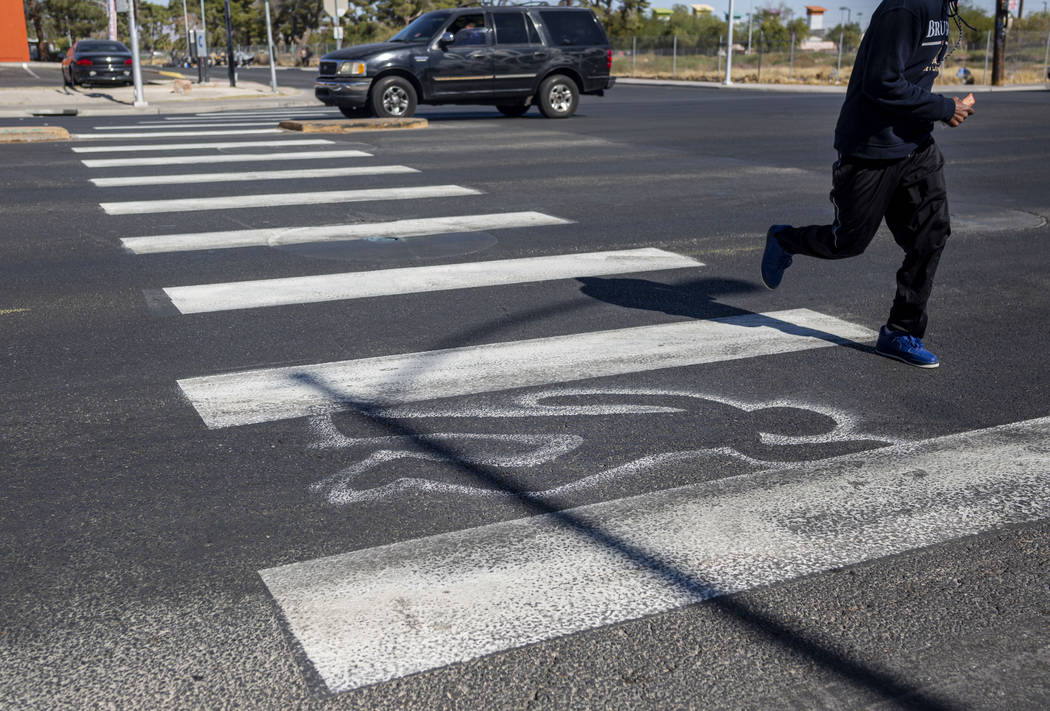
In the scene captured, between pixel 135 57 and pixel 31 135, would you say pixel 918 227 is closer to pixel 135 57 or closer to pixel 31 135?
pixel 31 135

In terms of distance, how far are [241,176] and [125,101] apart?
15445 mm

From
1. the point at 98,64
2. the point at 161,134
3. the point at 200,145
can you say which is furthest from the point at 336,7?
the point at 200,145

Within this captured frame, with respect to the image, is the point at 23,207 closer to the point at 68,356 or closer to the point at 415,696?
the point at 68,356

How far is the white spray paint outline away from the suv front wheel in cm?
1513

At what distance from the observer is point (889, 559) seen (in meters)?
3.30

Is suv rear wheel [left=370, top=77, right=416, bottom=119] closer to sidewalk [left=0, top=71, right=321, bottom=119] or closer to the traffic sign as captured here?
sidewalk [left=0, top=71, right=321, bottom=119]

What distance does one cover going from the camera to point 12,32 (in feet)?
170

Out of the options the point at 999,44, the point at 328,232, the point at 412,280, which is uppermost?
the point at 999,44

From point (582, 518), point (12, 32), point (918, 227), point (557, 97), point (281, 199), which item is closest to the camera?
point (582, 518)

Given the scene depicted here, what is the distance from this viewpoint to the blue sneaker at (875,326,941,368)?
524cm

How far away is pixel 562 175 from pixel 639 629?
9.39 m

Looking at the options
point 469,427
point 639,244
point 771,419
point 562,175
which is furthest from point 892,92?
point 562,175

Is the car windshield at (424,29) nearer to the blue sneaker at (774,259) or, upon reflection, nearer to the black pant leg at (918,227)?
the blue sneaker at (774,259)

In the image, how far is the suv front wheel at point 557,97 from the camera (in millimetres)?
19250
